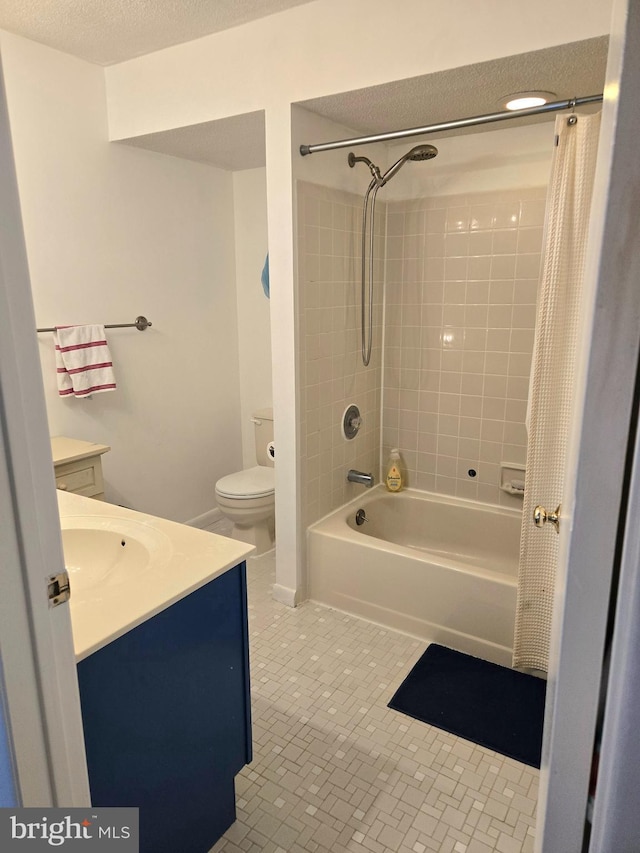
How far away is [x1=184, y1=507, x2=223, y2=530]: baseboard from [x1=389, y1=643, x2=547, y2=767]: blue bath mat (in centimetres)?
173

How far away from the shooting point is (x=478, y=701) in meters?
2.02

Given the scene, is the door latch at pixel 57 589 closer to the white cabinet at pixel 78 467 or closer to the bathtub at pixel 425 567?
the white cabinet at pixel 78 467

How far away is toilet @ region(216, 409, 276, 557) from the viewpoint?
116 inches

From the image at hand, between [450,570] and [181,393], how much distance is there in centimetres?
186

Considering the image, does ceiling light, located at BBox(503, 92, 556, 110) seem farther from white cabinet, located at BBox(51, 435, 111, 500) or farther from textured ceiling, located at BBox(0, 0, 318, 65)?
white cabinet, located at BBox(51, 435, 111, 500)

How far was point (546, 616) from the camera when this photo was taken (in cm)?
204

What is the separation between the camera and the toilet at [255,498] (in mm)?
2941

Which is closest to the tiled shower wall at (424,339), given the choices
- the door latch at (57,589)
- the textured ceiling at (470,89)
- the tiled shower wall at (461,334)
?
the tiled shower wall at (461,334)

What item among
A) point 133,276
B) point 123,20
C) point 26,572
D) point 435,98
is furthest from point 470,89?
point 26,572

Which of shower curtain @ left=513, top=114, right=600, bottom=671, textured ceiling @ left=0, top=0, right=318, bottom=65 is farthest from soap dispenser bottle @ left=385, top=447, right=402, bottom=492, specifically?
textured ceiling @ left=0, top=0, right=318, bottom=65

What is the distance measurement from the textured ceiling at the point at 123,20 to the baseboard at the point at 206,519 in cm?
246

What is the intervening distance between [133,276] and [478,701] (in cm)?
252

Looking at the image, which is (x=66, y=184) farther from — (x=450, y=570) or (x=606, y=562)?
(x=606, y=562)

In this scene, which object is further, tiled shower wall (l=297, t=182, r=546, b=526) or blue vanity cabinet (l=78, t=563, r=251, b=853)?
tiled shower wall (l=297, t=182, r=546, b=526)
